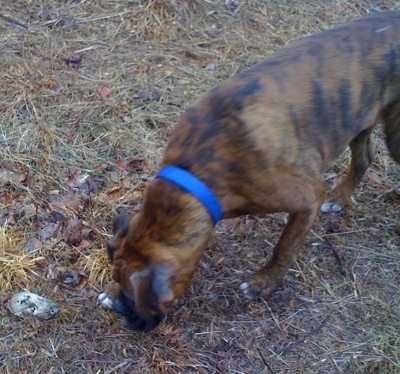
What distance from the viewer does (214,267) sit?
4.13 meters

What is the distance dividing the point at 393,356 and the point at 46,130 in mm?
2931

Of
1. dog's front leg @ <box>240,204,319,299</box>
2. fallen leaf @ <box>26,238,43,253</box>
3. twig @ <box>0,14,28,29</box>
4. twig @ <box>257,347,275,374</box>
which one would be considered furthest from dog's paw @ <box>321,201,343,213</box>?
twig @ <box>0,14,28,29</box>

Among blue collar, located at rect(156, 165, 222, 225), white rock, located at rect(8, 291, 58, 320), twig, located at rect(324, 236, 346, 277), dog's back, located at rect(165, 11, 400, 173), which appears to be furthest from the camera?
twig, located at rect(324, 236, 346, 277)

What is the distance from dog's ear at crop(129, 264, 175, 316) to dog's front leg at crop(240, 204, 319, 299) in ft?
2.96

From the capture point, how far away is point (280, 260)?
3.86 m

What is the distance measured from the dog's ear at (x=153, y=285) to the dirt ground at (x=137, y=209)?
0.67 metres

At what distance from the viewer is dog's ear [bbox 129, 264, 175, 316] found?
9.94 feet

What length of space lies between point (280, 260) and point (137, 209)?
1.11 metres

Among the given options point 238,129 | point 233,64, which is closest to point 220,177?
point 238,129

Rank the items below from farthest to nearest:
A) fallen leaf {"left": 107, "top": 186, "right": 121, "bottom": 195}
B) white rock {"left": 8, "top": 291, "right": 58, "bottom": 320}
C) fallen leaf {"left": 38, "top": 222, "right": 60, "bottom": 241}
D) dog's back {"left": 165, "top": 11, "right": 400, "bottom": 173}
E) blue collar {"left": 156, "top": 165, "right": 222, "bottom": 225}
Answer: fallen leaf {"left": 107, "top": 186, "right": 121, "bottom": 195}
fallen leaf {"left": 38, "top": 222, "right": 60, "bottom": 241}
white rock {"left": 8, "top": 291, "right": 58, "bottom": 320}
dog's back {"left": 165, "top": 11, "right": 400, "bottom": 173}
blue collar {"left": 156, "top": 165, "right": 222, "bottom": 225}

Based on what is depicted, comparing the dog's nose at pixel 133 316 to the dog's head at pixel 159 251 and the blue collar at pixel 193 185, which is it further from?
the blue collar at pixel 193 185

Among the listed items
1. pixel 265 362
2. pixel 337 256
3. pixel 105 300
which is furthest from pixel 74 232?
pixel 337 256

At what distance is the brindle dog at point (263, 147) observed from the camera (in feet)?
10.3

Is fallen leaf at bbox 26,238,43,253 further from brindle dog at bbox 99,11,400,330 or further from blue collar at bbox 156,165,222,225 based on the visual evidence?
blue collar at bbox 156,165,222,225
